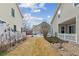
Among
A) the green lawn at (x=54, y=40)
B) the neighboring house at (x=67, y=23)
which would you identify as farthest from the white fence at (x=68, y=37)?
the green lawn at (x=54, y=40)

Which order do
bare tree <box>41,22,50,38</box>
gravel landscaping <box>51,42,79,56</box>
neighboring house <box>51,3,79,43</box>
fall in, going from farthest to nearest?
neighboring house <box>51,3,79,43</box>, bare tree <box>41,22,50,38</box>, gravel landscaping <box>51,42,79,56</box>

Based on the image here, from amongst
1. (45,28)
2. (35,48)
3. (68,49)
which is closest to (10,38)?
(35,48)

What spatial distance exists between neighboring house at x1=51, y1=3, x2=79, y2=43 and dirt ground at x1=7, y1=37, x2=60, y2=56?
31.4 inches

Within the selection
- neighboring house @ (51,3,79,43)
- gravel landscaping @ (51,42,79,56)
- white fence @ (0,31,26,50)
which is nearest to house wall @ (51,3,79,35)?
neighboring house @ (51,3,79,43)

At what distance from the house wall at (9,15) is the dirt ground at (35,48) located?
923 millimetres

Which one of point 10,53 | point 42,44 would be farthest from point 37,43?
point 10,53

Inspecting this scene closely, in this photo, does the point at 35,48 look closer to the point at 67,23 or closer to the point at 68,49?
the point at 68,49

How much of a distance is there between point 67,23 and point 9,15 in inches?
123

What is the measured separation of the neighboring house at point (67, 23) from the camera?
332 inches

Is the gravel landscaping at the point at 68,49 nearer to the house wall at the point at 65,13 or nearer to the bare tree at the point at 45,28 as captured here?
the bare tree at the point at 45,28

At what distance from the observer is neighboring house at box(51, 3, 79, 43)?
8430 millimetres

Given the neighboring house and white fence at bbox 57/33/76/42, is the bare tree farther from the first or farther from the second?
white fence at bbox 57/33/76/42

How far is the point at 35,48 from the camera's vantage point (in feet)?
25.5

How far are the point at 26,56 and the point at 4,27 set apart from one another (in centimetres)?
157
